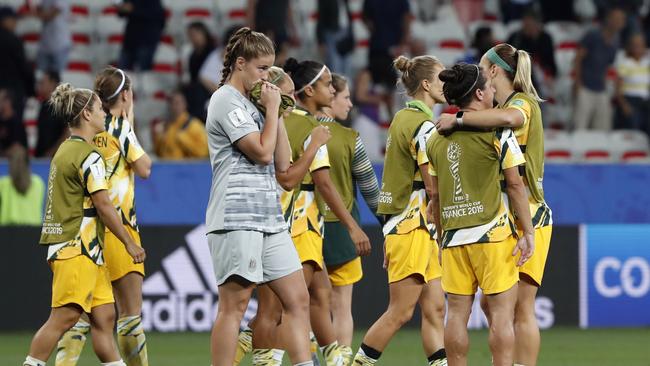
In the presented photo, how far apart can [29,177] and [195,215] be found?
1.96 meters

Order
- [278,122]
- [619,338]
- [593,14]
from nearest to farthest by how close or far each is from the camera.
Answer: [278,122]
[619,338]
[593,14]

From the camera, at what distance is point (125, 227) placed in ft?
30.2

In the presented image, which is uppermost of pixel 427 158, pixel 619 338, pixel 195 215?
pixel 427 158

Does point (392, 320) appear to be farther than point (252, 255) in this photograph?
Yes

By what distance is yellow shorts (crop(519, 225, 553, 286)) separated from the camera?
850 centimetres

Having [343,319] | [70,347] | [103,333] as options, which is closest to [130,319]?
[103,333]

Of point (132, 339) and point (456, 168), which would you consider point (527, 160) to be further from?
point (132, 339)

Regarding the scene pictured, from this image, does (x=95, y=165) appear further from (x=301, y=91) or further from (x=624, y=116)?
(x=624, y=116)

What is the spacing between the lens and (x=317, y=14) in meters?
19.1

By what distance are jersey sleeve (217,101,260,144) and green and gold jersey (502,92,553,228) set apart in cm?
173

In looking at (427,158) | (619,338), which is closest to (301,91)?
(427,158)

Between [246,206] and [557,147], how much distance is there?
10970 mm

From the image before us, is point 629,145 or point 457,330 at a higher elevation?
point 629,145

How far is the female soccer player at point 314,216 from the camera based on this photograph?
30.2 ft
